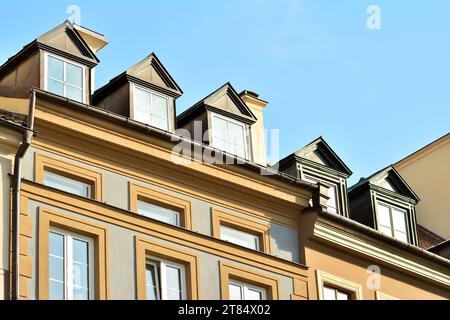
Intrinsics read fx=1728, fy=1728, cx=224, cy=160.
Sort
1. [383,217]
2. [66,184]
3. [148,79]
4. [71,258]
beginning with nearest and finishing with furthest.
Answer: [71,258] → [66,184] → [148,79] → [383,217]

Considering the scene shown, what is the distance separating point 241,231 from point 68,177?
4.02 metres

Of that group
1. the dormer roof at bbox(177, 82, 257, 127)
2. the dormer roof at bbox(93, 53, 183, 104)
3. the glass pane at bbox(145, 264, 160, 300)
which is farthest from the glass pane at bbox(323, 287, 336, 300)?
the dormer roof at bbox(93, 53, 183, 104)

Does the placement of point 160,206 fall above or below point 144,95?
below

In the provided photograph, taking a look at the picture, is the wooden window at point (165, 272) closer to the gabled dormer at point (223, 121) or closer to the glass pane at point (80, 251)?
the glass pane at point (80, 251)

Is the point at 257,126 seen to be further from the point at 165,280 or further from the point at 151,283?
the point at 151,283

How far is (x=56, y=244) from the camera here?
1184 inches

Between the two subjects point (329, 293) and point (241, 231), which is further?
point (329, 293)

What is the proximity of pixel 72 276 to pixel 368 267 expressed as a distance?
24.9 ft

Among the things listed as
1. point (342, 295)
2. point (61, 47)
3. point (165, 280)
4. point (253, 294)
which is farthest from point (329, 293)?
point (61, 47)

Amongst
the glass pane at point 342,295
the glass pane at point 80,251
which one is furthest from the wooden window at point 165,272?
the glass pane at point 342,295

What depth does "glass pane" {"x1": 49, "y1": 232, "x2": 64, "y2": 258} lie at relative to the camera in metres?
29.9

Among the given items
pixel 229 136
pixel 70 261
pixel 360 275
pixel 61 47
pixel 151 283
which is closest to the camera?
pixel 70 261
